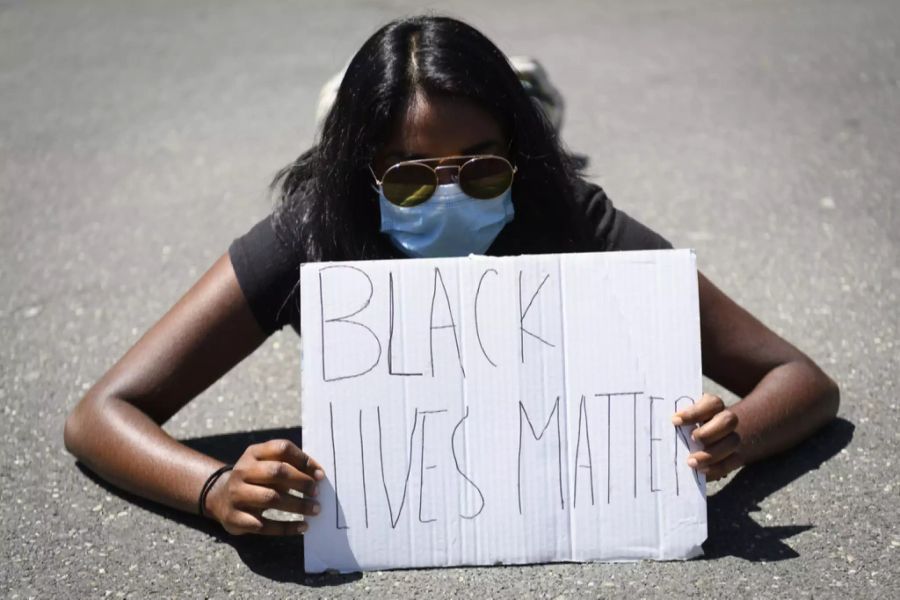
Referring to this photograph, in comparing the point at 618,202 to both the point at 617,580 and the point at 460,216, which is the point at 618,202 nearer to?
the point at 460,216

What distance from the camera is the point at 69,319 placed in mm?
3766

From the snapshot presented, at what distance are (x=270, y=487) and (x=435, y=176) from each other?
0.74 m

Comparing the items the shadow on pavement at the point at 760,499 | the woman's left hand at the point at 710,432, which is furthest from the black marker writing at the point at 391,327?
the shadow on pavement at the point at 760,499

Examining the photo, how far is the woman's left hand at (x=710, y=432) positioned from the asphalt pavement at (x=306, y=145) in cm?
21

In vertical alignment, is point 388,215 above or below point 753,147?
above

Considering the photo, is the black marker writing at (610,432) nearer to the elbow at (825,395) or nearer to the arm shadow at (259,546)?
the arm shadow at (259,546)

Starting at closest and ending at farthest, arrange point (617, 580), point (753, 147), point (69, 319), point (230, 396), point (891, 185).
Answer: point (617, 580), point (230, 396), point (69, 319), point (891, 185), point (753, 147)

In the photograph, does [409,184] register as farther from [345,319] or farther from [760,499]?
[760,499]

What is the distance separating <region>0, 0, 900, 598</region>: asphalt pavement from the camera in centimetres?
244

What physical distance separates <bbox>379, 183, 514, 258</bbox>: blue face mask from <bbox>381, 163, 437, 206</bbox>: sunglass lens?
2 cm

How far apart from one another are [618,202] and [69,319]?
6.66ft

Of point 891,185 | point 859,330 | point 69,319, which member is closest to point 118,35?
point 69,319

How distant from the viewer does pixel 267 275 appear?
269 cm

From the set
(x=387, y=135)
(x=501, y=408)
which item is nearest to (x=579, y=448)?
(x=501, y=408)
